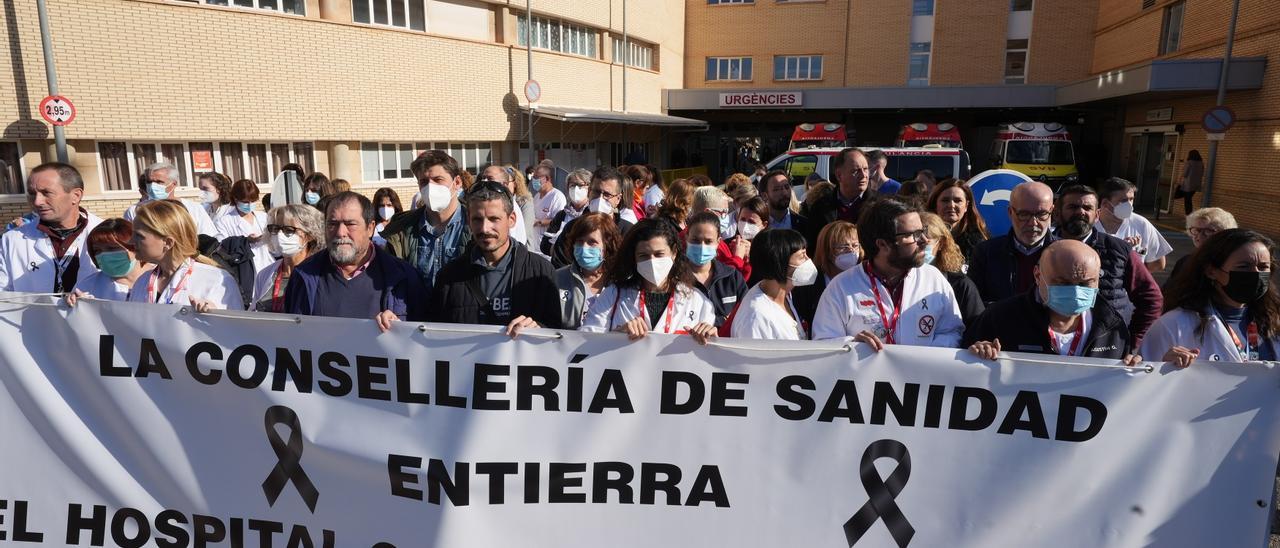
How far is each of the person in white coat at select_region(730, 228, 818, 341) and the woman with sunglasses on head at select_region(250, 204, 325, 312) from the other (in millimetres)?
2525

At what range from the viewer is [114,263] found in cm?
364

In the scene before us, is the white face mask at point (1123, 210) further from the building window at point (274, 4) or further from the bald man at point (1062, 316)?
the building window at point (274, 4)

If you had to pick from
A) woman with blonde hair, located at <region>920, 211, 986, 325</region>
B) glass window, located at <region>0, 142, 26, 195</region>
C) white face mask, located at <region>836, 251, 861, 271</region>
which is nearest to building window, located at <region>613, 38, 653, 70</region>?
glass window, located at <region>0, 142, 26, 195</region>

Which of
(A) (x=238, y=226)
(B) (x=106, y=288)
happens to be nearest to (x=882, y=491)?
(B) (x=106, y=288)

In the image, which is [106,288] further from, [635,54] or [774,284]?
[635,54]

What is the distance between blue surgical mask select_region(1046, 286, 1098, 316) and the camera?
9.14 ft

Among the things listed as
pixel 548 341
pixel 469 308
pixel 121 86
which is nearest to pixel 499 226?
pixel 469 308

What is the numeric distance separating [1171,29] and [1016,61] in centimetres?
755

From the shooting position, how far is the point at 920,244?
3203 millimetres

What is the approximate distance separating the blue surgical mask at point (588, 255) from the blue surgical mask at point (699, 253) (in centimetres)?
58

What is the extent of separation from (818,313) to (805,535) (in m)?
1.01

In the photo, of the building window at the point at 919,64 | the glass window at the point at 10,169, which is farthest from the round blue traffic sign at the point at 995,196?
the building window at the point at 919,64

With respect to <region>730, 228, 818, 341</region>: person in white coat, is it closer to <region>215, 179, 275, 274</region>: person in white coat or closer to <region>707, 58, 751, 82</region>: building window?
<region>215, 179, 275, 274</region>: person in white coat

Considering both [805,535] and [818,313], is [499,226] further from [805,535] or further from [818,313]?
[805,535]
